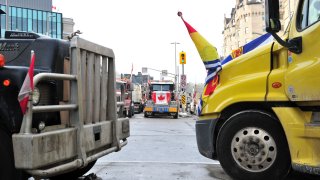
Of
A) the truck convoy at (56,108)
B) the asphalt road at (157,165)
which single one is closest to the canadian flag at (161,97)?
the asphalt road at (157,165)

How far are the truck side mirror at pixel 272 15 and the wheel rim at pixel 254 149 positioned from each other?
1.31m

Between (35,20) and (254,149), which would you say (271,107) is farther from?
(35,20)

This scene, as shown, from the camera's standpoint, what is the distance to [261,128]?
224 inches

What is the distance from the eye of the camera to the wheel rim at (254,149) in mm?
5590

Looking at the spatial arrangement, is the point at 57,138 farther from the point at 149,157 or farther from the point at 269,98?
the point at 149,157

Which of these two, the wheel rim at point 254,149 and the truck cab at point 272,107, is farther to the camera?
the wheel rim at point 254,149

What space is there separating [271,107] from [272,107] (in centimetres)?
2

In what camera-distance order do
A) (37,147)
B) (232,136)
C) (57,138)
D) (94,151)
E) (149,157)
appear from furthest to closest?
(149,157) < (232,136) < (94,151) < (57,138) < (37,147)

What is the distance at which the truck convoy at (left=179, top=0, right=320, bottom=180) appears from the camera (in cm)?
515

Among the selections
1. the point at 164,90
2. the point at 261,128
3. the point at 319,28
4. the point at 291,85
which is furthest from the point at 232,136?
the point at 164,90

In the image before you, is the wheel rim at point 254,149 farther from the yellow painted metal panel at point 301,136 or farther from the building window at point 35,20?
the building window at point 35,20

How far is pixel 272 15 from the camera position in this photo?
17.2 feet

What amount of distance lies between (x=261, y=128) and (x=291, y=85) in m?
0.69

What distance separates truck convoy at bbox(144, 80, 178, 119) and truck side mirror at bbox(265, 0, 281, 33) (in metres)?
27.0
